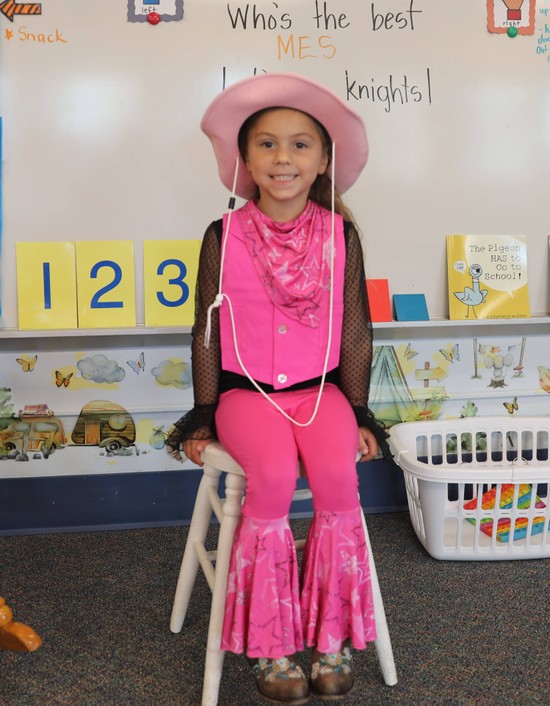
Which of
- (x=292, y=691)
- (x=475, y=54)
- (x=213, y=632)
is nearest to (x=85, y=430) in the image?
(x=213, y=632)

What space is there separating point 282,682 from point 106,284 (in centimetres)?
116

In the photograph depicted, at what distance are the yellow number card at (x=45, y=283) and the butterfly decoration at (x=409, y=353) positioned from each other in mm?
944

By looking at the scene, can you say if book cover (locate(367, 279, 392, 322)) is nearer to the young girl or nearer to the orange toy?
the young girl

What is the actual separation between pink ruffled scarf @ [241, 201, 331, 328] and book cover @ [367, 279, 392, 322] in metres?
0.66

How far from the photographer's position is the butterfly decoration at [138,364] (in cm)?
204

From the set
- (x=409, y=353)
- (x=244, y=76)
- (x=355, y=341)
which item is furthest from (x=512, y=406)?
(x=244, y=76)

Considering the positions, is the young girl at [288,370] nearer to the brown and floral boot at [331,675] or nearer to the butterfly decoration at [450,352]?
the brown and floral boot at [331,675]

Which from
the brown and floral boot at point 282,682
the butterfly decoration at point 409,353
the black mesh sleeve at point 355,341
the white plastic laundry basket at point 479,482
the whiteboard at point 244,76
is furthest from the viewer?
the butterfly decoration at point 409,353

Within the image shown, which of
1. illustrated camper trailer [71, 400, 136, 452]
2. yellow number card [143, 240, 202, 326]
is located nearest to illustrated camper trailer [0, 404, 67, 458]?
illustrated camper trailer [71, 400, 136, 452]

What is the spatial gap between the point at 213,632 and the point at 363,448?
0.41 metres

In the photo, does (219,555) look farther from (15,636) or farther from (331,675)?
(15,636)

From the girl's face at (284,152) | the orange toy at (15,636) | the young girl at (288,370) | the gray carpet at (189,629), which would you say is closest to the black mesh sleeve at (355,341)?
the young girl at (288,370)

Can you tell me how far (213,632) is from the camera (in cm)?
123

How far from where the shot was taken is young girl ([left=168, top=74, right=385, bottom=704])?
117 cm
